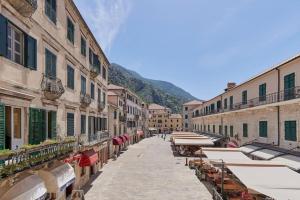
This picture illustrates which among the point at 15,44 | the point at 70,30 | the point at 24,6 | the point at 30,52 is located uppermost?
the point at 70,30

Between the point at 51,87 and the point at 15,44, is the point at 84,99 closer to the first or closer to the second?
the point at 51,87

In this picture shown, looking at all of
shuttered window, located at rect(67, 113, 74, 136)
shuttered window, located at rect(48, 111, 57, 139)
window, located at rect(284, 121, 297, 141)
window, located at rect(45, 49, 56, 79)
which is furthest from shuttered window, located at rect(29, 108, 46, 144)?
window, located at rect(284, 121, 297, 141)

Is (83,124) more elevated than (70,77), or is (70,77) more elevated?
(70,77)

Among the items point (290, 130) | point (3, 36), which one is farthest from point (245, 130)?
point (3, 36)

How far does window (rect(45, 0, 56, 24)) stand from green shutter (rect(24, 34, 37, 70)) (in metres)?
2.66

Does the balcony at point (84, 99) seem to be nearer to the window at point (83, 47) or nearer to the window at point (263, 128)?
the window at point (83, 47)

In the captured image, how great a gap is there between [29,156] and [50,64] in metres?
6.46

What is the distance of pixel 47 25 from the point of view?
49.7 feet

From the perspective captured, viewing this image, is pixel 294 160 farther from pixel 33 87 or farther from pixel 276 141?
pixel 33 87

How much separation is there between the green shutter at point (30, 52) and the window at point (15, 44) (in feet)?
0.65

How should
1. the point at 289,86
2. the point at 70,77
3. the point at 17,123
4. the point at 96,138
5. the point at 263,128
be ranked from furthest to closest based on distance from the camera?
the point at 263,128
the point at 96,138
the point at 289,86
the point at 70,77
the point at 17,123

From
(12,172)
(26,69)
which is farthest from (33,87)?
(12,172)

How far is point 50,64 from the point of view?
15.9 meters

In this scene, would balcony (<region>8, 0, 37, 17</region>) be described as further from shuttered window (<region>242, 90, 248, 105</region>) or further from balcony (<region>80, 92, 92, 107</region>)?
shuttered window (<region>242, 90, 248, 105</region>)
